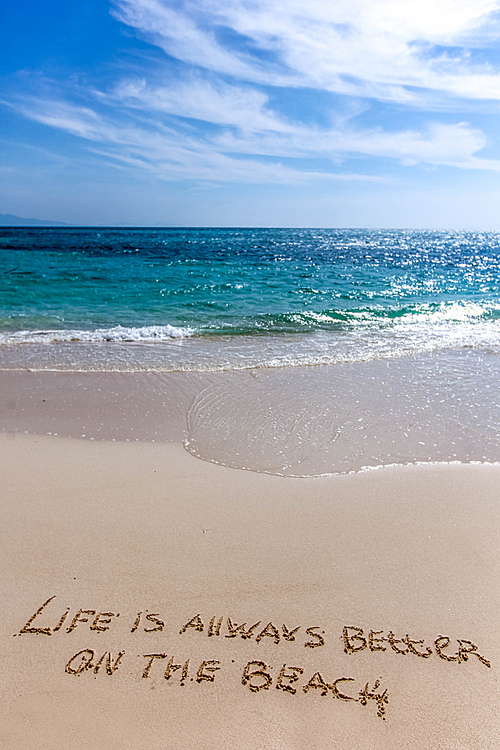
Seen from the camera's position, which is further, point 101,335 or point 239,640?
point 101,335

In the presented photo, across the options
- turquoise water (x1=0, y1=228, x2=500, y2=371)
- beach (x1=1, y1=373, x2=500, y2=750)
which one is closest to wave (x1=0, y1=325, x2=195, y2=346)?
turquoise water (x1=0, y1=228, x2=500, y2=371)

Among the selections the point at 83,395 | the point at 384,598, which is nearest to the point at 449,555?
the point at 384,598

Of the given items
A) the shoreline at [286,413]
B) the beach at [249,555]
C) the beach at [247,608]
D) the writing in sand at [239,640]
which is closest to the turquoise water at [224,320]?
the beach at [249,555]

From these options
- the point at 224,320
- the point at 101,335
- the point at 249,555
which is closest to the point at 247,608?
Result: the point at 249,555

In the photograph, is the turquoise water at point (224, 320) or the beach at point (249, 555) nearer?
the beach at point (249, 555)

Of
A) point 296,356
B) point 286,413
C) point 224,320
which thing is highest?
point 224,320

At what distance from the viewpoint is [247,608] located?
107 inches

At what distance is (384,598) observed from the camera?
9.24 feet

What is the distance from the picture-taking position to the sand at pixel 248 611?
214 centimetres

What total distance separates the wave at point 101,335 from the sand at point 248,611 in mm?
5583

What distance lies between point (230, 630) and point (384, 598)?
1.04 m

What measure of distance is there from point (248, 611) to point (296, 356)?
5.96m

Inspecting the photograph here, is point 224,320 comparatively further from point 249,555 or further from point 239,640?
point 239,640

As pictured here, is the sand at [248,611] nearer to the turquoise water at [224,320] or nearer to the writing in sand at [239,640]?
the writing in sand at [239,640]
